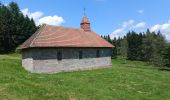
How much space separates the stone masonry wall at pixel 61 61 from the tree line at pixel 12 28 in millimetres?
38028

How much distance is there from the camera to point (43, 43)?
3644 cm

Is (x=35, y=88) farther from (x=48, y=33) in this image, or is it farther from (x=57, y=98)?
(x=48, y=33)

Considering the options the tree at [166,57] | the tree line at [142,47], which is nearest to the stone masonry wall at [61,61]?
the tree at [166,57]

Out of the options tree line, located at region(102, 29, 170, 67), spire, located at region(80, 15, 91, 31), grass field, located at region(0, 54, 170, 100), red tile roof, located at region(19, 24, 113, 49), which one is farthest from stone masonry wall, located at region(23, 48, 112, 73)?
tree line, located at region(102, 29, 170, 67)

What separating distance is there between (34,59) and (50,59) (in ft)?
7.38

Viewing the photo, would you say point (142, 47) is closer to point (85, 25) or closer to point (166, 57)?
point (166, 57)

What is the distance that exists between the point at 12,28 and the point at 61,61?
4402 centimetres

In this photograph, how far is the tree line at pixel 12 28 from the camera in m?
76.8

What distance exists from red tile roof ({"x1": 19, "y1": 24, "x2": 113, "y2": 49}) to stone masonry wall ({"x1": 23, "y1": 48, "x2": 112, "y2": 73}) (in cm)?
69

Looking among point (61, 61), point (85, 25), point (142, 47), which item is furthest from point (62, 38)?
point (142, 47)

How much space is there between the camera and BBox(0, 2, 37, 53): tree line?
252ft

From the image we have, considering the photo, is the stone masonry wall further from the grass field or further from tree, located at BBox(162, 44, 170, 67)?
tree, located at BBox(162, 44, 170, 67)

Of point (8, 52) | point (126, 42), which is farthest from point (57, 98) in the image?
point (126, 42)

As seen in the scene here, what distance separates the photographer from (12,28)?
78.6 metres
